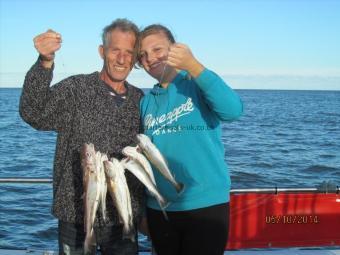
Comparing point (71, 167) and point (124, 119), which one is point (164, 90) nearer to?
point (124, 119)

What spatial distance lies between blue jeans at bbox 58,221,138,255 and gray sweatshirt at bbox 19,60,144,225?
0.07 metres

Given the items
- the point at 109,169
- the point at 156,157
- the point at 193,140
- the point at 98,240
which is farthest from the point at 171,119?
the point at 98,240

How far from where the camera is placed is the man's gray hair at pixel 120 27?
395 cm

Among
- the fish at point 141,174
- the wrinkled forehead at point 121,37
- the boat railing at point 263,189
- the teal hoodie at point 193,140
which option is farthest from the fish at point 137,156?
the boat railing at point 263,189

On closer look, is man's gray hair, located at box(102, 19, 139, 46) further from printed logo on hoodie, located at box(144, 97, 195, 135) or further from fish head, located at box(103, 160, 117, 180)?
fish head, located at box(103, 160, 117, 180)

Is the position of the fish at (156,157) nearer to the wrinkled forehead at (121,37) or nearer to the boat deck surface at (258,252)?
the wrinkled forehead at (121,37)

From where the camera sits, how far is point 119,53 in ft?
12.9

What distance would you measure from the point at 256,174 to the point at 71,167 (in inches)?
565

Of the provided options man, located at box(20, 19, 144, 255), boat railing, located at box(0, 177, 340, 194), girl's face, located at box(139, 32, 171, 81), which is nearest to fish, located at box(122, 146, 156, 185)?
man, located at box(20, 19, 144, 255)

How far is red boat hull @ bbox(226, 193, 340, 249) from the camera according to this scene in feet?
18.9

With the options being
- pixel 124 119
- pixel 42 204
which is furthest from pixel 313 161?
pixel 124 119

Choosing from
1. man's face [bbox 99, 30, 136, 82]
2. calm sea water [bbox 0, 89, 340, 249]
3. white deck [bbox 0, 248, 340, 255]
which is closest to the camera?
man's face [bbox 99, 30, 136, 82]

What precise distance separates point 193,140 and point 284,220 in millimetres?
2804

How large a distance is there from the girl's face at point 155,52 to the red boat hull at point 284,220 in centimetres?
240
